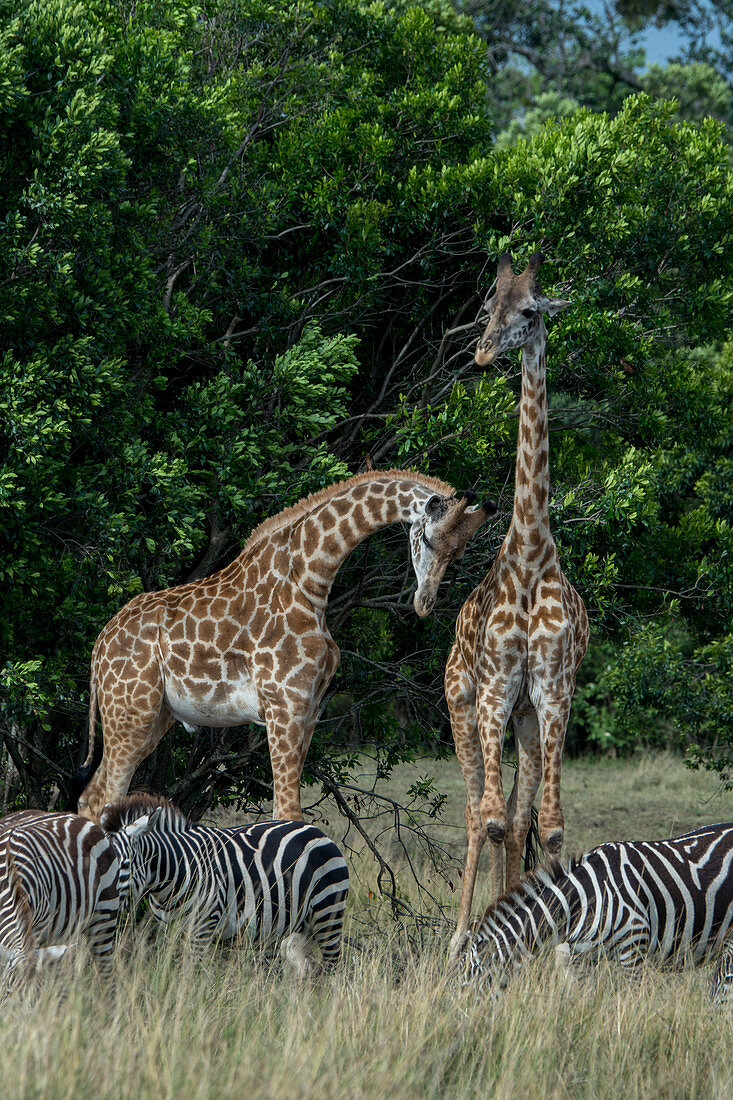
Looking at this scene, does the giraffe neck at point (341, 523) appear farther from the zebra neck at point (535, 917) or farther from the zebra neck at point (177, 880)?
the zebra neck at point (535, 917)

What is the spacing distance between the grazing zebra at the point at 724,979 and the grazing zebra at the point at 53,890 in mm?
3143

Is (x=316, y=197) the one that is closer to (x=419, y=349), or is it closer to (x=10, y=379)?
(x=419, y=349)

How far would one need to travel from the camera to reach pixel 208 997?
5.42 metres

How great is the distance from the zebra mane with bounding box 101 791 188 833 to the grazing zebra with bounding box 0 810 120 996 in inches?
11.2

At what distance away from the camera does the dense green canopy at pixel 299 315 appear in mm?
7809

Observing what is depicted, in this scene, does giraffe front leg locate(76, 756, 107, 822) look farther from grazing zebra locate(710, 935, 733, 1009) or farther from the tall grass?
grazing zebra locate(710, 935, 733, 1009)

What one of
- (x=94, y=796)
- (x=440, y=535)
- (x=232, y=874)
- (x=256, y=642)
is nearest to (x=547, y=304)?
(x=440, y=535)

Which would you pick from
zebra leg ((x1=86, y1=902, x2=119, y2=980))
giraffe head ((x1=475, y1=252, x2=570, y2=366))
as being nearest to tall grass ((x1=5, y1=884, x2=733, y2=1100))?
zebra leg ((x1=86, y1=902, x2=119, y2=980))

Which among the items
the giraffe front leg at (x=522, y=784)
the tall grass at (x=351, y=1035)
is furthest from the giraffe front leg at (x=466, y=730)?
the tall grass at (x=351, y=1035)

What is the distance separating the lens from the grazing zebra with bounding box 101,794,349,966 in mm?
6070

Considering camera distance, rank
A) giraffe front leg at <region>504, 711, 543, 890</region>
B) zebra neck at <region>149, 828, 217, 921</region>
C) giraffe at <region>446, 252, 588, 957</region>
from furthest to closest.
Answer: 1. giraffe front leg at <region>504, 711, 543, 890</region>
2. giraffe at <region>446, 252, 588, 957</region>
3. zebra neck at <region>149, 828, 217, 921</region>

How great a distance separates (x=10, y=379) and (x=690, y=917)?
519 cm

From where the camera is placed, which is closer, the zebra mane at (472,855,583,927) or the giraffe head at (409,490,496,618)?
the zebra mane at (472,855,583,927)

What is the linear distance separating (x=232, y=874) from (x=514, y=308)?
3.72m
